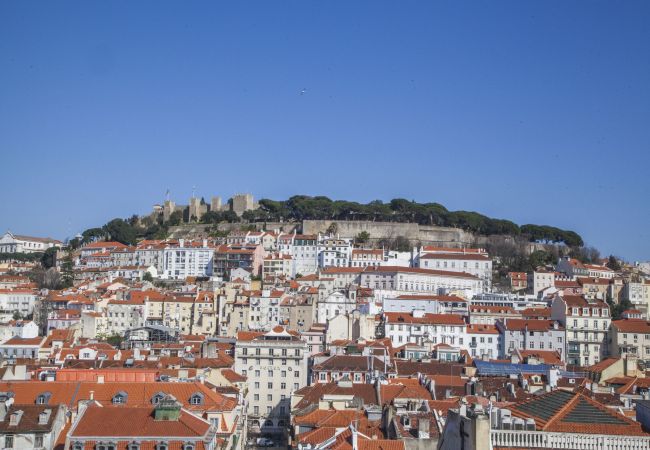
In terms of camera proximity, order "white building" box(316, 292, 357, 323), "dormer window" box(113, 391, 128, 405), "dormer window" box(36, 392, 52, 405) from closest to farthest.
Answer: "dormer window" box(36, 392, 52, 405), "dormer window" box(113, 391, 128, 405), "white building" box(316, 292, 357, 323)

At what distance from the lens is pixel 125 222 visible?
145375 millimetres

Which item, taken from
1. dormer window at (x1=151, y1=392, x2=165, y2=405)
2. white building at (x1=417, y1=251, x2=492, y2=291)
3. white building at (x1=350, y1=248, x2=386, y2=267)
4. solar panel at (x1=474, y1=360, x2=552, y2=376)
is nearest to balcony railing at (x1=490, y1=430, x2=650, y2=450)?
dormer window at (x1=151, y1=392, x2=165, y2=405)

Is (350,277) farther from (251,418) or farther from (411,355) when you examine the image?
(251,418)

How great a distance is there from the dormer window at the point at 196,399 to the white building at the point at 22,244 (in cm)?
12868

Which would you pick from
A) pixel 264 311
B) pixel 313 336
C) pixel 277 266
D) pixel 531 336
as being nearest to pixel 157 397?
pixel 313 336

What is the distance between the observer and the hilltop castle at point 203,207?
146 m

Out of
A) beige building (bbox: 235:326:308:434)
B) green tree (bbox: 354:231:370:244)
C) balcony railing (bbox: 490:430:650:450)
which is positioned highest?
green tree (bbox: 354:231:370:244)

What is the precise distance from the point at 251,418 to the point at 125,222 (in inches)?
3751

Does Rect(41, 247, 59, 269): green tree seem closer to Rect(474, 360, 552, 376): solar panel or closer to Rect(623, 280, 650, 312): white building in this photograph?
Rect(623, 280, 650, 312): white building

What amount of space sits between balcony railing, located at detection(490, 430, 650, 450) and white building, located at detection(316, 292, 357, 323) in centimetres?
6409

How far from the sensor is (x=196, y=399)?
35.8m


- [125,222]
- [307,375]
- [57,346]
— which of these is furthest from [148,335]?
[125,222]

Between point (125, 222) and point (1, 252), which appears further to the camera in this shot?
point (1, 252)

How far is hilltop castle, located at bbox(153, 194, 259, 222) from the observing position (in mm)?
146375
